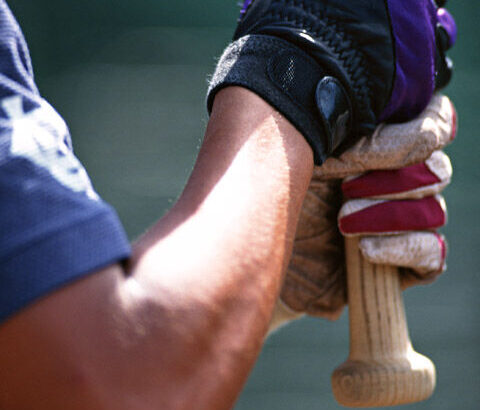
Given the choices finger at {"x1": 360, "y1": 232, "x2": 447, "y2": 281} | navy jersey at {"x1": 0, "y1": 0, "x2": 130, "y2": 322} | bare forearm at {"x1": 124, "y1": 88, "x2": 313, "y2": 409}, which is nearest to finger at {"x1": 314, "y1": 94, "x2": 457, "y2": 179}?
finger at {"x1": 360, "y1": 232, "x2": 447, "y2": 281}

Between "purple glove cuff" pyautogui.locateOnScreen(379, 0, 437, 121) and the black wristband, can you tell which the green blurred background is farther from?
the black wristband

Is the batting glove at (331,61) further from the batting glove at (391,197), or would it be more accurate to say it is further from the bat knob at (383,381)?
the bat knob at (383,381)

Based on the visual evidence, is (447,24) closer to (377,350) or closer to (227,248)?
(377,350)

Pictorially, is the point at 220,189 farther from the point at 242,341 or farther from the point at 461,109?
the point at 461,109

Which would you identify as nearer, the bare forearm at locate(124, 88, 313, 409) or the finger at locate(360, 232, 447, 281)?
the bare forearm at locate(124, 88, 313, 409)

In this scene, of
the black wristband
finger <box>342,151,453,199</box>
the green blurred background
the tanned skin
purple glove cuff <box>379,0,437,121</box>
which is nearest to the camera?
the tanned skin

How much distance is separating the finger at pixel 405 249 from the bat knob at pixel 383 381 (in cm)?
16

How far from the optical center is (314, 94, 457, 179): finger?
94 cm

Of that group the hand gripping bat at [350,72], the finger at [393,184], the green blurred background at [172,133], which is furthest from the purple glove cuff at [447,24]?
the green blurred background at [172,133]

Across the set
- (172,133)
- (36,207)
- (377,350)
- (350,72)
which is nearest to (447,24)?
(350,72)

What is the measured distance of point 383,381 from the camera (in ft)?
3.28

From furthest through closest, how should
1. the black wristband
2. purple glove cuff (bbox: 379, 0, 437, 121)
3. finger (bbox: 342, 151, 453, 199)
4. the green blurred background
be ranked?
the green blurred background
finger (bbox: 342, 151, 453, 199)
purple glove cuff (bbox: 379, 0, 437, 121)
the black wristband

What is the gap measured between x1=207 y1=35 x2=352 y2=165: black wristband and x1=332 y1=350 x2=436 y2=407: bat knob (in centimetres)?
42

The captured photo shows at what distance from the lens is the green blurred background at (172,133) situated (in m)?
2.69
